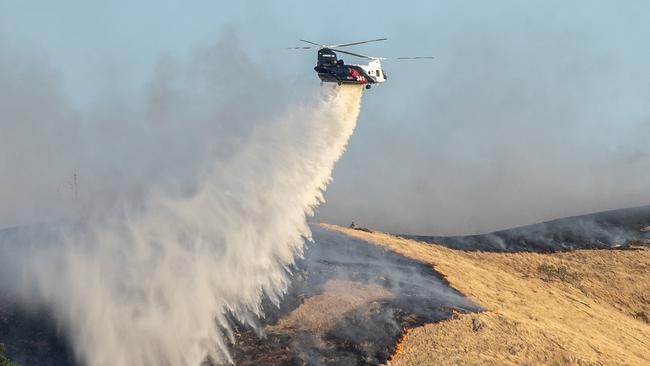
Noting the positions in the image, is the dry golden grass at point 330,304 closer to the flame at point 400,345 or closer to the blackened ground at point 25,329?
the flame at point 400,345

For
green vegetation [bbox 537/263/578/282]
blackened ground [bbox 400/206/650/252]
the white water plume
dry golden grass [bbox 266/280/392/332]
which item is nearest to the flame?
dry golden grass [bbox 266/280/392/332]

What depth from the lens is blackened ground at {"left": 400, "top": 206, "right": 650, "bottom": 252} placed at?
91.4m

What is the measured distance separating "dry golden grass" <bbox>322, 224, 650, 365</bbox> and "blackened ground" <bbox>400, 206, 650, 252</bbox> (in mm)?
4357

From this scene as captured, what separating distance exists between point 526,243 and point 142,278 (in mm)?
53290

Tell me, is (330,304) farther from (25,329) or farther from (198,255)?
(25,329)

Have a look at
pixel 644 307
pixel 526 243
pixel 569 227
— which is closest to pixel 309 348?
pixel 644 307

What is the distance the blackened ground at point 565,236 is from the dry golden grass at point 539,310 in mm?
4357

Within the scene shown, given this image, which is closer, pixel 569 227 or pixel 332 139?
pixel 332 139

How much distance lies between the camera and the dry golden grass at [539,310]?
167 feet

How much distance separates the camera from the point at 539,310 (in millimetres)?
62000

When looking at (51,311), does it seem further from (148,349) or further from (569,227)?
(569,227)

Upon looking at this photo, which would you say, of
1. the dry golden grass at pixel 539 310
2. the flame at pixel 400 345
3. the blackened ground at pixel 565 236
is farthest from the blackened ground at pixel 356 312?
the blackened ground at pixel 565 236

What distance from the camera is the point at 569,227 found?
10056 cm

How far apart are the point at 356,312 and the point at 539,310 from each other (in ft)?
52.9
